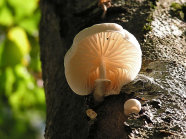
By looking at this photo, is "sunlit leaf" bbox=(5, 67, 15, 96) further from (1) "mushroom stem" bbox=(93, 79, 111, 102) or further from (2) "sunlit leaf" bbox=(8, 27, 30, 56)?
(1) "mushroom stem" bbox=(93, 79, 111, 102)

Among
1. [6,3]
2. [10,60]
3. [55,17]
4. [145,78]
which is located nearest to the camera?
[145,78]

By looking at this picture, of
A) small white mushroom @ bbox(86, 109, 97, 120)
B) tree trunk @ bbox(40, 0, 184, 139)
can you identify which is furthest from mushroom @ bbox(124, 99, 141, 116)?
small white mushroom @ bbox(86, 109, 97, 120)

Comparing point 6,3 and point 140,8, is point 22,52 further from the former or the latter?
point 140,8

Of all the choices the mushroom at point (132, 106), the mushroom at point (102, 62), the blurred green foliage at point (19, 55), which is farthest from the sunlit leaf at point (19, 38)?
the mushroom at point (132, 106)

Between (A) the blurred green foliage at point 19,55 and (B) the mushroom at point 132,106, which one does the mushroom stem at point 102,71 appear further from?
(A) the blurred green foliage at point 19,55

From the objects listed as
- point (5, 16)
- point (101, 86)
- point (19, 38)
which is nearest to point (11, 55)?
point (19, 38)

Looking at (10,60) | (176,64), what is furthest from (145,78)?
(10,60)
